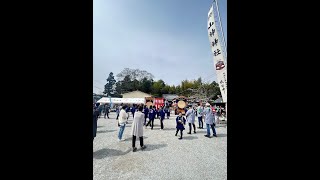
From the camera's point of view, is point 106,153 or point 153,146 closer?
point 106,153

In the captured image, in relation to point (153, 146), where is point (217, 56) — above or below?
above

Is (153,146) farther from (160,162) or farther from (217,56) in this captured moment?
(217,56)

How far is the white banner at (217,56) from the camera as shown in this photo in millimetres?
13273

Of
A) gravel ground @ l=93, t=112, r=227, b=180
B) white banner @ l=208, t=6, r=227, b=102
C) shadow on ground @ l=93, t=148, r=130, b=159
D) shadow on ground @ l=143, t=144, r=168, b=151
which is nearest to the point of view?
gravel ground @ l=93, t=112, r=227, b=180

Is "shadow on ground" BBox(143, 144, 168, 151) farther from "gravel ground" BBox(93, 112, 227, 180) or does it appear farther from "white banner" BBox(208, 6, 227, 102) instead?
"white banner" BBox(208, 6, 227, 102)

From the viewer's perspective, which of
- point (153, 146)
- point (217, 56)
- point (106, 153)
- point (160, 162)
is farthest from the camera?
point (217, 56)

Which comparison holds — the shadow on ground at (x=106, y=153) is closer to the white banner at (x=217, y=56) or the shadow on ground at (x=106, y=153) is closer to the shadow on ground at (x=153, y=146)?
the shadow on ground at (x=153, y=146)

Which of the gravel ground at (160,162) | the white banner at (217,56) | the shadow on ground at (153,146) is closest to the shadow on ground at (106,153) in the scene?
the gravel ground at (160,162)

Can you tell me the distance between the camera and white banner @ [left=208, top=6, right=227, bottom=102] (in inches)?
523

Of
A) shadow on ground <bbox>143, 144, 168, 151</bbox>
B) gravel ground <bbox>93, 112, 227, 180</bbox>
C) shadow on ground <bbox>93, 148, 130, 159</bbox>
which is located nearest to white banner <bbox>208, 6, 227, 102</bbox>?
gravel ground <bbox>93, 112, 227, 180</bbox>

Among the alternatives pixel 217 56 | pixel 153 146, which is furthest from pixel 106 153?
pixel 217 56

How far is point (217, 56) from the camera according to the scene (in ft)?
44.9
